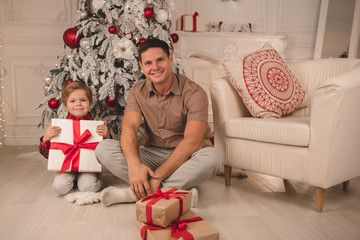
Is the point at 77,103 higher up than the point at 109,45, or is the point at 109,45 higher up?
the point at 109,45

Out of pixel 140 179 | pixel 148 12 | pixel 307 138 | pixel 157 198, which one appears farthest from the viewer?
pixel 148 12

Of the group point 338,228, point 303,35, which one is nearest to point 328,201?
point 338,228

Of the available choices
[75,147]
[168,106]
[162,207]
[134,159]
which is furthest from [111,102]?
[162,207]

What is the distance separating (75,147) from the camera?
1.75m

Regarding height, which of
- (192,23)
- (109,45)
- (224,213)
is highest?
(192,23)

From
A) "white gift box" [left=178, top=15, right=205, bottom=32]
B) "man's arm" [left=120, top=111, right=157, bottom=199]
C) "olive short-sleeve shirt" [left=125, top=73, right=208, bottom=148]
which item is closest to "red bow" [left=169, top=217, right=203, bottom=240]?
"man's arm" [left=120, top=111, right=157, bottom=199]

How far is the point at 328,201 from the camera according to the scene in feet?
5.45

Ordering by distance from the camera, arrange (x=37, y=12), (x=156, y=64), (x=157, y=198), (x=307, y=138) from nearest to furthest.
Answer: (x=157, y=198) < (x=307, y=138) < (x=156, y=64) < (x=37, y=12)

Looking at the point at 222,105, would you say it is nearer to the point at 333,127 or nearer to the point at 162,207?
the point at 333,127

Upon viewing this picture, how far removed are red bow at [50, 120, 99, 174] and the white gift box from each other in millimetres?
2033

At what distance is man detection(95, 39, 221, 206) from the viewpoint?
59.6 inches

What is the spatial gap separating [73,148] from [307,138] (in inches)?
50.6

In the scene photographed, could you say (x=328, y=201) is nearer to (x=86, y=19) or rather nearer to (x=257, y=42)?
(x=86, y=19)

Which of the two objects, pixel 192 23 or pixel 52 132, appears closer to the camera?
pixel 52 132
